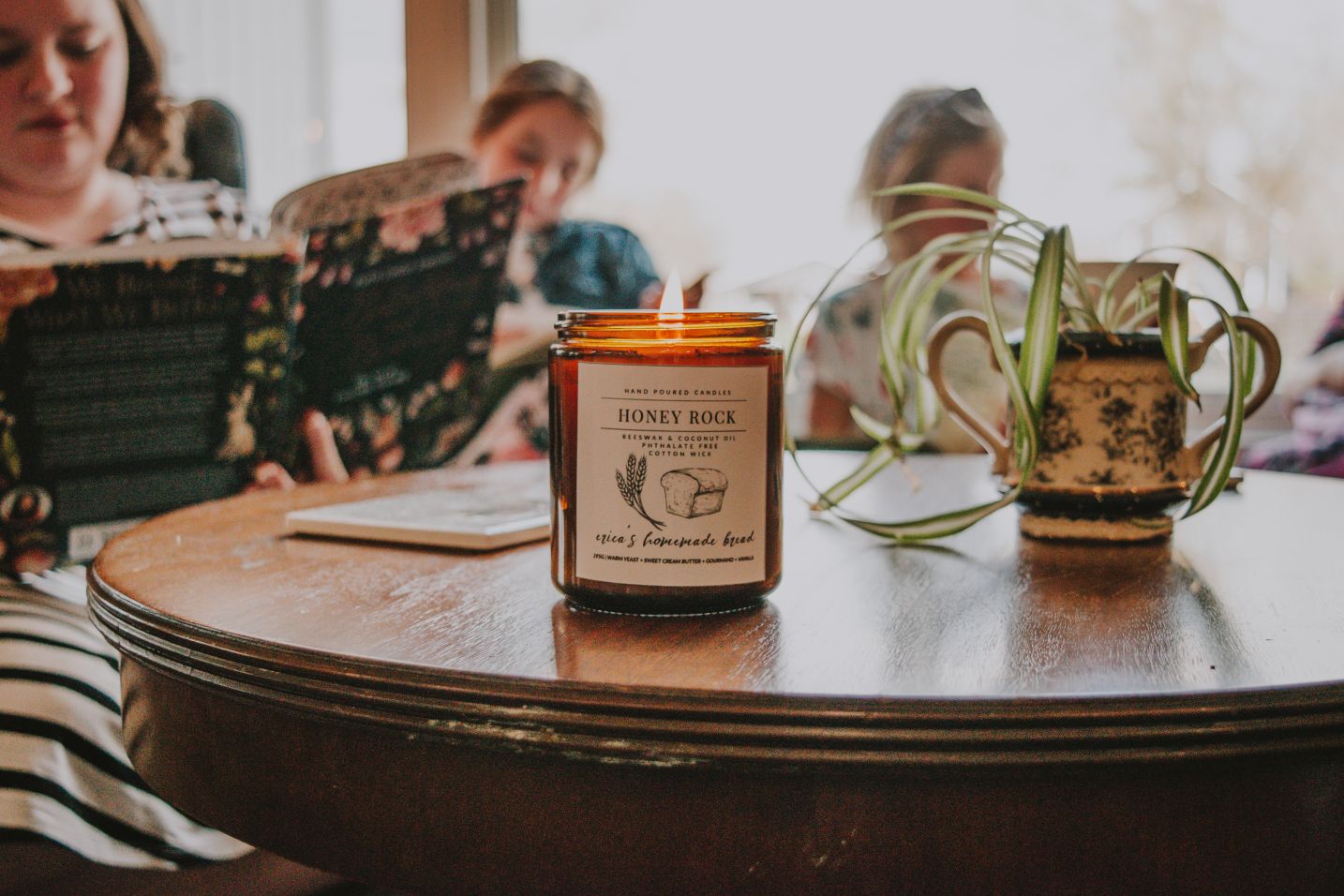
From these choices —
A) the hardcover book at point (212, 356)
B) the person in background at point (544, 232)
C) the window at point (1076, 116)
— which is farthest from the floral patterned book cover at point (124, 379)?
the window at point (1076, 116)

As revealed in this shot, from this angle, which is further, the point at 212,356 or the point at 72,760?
the point at 212,356

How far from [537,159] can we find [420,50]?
103 cm

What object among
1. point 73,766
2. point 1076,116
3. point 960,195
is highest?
point 1076,116

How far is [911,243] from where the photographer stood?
7.02ft

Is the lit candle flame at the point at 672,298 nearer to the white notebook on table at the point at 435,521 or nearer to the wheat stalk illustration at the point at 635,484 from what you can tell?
the wheat stalk illustration at the point at 635,484

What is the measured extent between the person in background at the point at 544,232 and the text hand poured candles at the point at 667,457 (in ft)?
4.33

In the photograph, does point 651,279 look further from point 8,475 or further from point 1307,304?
point 8,475

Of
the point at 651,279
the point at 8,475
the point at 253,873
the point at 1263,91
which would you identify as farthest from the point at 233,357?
the point at 1263,91

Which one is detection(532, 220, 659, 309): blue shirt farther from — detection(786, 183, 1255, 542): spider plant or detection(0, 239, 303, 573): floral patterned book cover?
detection(786, 183, 1255, 542): spider plant

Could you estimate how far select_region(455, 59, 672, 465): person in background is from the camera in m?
2.02

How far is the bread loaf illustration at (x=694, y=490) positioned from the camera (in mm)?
470

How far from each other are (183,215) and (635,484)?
1.39 metres

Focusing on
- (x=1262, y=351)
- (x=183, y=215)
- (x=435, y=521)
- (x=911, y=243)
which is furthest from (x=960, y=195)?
(x=911, y=243)

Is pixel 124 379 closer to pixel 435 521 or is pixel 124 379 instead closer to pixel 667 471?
pixel 435 521
